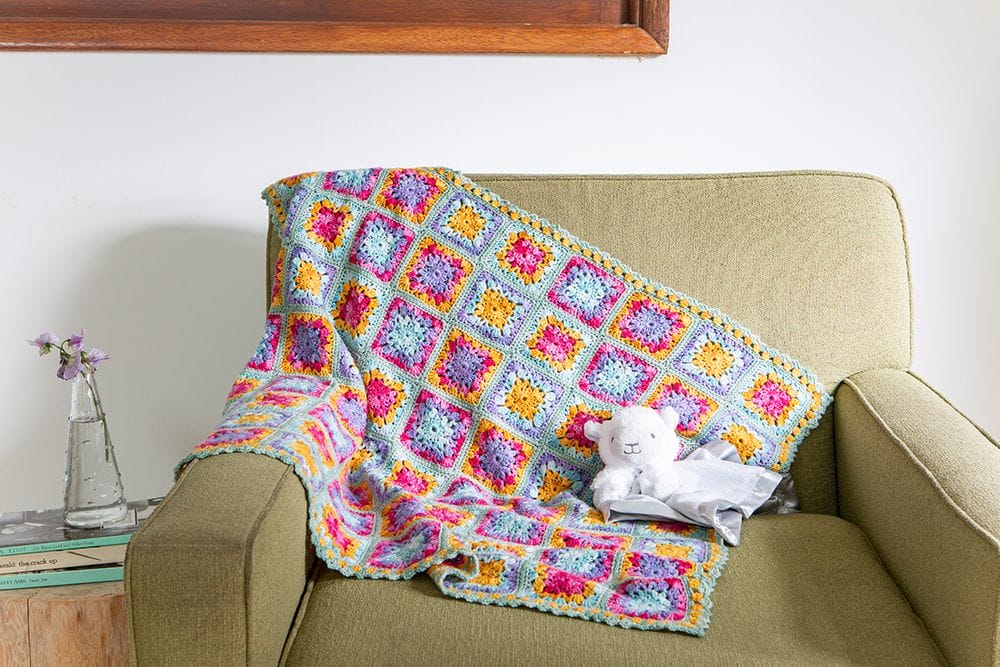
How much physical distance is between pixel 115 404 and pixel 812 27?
5.40 feet

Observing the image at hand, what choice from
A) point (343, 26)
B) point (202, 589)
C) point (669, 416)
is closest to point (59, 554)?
point (202, 589)

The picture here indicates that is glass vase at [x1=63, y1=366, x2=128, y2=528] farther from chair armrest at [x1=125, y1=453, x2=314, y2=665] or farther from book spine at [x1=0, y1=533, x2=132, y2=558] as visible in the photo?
chair armrest at [x1=125, y1=453, x2=314, y2=665]

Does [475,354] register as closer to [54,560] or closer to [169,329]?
[54,560]

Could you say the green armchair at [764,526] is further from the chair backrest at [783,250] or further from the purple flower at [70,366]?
the purple flower at [70,366]

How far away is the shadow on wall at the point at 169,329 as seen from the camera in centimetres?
202

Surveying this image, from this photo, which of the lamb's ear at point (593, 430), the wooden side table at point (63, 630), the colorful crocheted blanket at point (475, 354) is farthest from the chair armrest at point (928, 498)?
the wooden side table at point (63, 630)

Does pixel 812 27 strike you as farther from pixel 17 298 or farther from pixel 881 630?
pixel 17 298

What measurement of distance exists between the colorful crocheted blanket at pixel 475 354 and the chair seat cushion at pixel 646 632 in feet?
0.90

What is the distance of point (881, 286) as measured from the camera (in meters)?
1.62

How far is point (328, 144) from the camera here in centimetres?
199

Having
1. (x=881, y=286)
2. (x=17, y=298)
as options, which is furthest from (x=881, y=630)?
(x=17, y=298)

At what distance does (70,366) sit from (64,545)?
274mm

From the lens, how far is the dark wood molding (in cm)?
189

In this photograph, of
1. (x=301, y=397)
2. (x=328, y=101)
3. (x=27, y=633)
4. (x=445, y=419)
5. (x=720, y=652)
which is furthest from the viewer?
(x=328, y=101)
